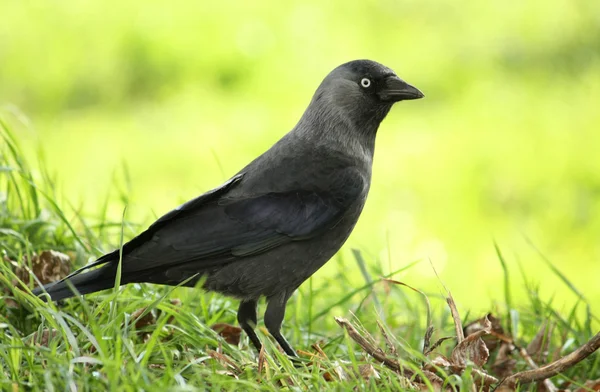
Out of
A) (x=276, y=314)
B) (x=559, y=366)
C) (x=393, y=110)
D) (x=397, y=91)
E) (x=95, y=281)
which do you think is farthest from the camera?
(x=393, y=110)

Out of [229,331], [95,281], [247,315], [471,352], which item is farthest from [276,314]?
[471,352]

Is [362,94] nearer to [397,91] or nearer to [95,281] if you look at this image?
[397,91]

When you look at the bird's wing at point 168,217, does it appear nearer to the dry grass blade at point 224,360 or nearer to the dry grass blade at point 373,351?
Result: the dry grass blade at point 224,360

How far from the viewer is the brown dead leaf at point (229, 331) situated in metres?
3.88

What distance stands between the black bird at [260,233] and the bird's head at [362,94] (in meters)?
0.23

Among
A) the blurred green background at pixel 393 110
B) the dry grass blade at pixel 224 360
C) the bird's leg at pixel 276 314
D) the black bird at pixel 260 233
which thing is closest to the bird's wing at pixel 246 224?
the black bird at pixel 260 233

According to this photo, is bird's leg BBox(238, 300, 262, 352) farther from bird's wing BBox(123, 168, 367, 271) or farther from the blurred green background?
the blurred green background

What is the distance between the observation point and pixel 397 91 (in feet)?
13.8

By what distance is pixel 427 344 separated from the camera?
325cm

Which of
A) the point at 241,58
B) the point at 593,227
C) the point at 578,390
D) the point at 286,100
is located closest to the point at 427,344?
the point at 578,390

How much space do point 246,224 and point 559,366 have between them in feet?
4.47

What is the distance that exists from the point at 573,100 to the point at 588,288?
2491 mm

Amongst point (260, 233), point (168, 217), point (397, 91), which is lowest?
point (260, 233)

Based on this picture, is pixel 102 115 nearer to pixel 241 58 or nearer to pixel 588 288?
pixel 241 58
